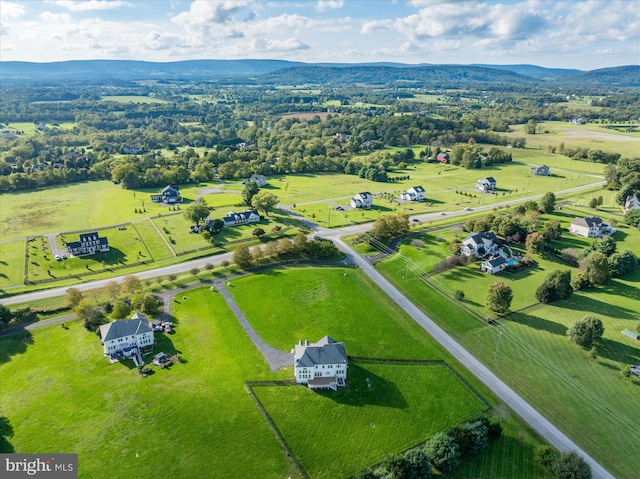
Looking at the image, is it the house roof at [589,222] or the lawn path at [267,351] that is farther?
the house roof at [589,222]

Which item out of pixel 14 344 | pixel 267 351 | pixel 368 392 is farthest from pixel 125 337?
pixel 368 392

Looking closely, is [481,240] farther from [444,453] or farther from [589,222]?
[444,453]

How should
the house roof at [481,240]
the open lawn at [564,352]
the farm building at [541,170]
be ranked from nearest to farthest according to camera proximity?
the open lawn at [564,352]
the house roof at [481,240]
the farm building at [541,170]

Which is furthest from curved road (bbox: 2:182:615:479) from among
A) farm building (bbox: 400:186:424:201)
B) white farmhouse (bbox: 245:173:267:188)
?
white farmhouse (bbox: 245:173:267:188)

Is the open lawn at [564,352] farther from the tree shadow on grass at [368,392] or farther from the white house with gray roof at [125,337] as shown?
the white house with gray roof at [125,337]

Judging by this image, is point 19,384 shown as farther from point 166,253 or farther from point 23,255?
point 23,255

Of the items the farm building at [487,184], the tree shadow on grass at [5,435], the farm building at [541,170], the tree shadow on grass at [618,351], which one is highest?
the farm building at [541,170]

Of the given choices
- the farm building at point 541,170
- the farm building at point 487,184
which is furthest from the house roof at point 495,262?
the farm building at point 541,170
